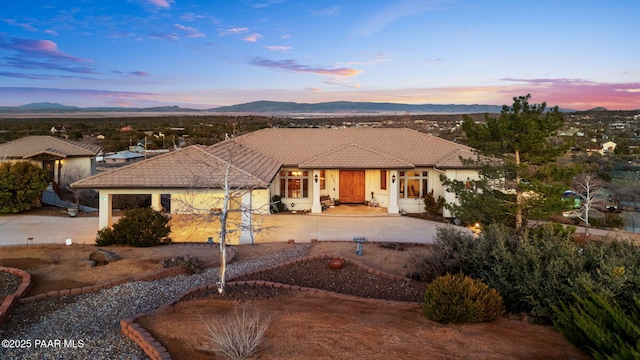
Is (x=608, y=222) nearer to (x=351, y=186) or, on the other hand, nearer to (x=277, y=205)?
(x=351, y=186)

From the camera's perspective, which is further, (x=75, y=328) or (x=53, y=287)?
(x=53, y=287)

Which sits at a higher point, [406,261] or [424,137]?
[424,137]

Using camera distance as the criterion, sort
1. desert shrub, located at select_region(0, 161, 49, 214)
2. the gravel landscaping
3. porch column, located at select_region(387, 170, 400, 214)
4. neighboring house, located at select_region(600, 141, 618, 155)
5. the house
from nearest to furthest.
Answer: the gravel landscaping < the house < desert shrub, located at select_region(0, 161, 49, 214) < porch column, located at select_region(387, 170, 400, 214) < neighboring house, located at select_region(600, 141, 618, 155)

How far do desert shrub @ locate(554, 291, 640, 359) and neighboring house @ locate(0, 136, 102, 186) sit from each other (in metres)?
25.3

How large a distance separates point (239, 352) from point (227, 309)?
1.97m

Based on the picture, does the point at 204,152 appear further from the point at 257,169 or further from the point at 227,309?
the point at 227,309

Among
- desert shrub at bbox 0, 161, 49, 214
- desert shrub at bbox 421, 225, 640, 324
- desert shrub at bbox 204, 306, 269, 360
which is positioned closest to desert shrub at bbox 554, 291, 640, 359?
desert shrub at bbox 421, 225, 640, 324

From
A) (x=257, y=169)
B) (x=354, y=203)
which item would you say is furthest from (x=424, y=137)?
(x=257, y=169)

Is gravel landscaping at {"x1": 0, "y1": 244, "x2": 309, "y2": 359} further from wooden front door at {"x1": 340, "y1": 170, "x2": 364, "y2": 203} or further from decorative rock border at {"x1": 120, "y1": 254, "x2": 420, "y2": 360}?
wooden front door at {"x1": 340, "y1": 170, "x2": 364, "y2": 203}

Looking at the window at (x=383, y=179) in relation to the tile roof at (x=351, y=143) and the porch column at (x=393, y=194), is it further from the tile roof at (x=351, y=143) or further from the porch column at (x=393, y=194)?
the porch column at (x=393, y=194)

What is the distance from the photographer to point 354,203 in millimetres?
23156

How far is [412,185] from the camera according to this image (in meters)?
22.3

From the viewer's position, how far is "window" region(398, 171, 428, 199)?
Answer: 22230 millimetres

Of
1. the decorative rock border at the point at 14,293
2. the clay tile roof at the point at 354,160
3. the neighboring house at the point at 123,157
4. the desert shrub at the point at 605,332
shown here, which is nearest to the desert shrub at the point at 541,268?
the desert shrub at the point at 605,332
